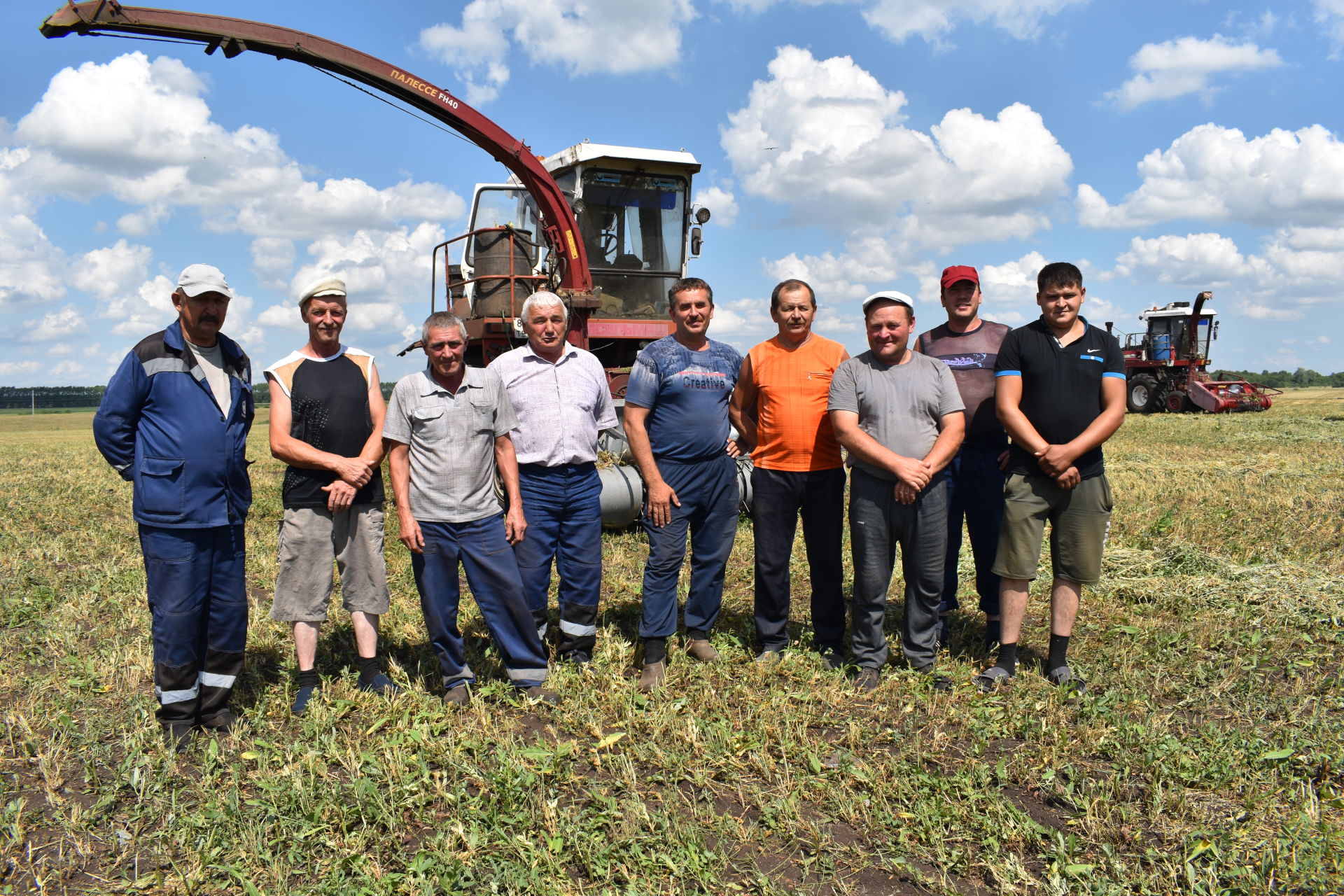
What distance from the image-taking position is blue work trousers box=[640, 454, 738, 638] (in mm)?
4520

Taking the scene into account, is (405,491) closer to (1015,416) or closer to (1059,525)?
(1015,416)

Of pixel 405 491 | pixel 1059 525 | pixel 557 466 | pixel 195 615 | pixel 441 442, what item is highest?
pixel 441 442

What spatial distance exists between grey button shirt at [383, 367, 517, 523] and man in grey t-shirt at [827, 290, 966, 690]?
172 centimetres

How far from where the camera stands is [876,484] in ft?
14.2

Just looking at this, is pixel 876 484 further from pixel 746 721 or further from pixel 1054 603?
pixel 746 721

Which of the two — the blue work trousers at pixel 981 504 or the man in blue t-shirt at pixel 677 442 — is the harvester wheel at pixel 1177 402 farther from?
the man in blue t-shirt at pixel 677 442

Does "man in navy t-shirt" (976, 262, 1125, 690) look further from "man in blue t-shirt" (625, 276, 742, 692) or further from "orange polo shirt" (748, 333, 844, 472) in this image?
"man in blue t-shirt" (625, 276, 742, 692)

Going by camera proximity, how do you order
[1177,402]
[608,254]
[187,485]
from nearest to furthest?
[187,485]
[608,254]
[1177,402]

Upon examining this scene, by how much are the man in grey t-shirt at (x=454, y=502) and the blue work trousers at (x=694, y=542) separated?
653 millimetres

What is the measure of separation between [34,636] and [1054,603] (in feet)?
18.5

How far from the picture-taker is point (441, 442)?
13.5 feet

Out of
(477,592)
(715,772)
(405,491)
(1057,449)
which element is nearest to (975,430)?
(1057,449)

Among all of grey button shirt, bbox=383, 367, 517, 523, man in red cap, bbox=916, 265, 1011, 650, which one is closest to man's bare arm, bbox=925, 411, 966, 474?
man in red cap, bbox=916, 265, 1011, 650

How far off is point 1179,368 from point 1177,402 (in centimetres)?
114
